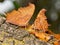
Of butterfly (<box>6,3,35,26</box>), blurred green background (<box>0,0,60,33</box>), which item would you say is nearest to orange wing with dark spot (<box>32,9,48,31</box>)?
butterfly (<box>6,3,35,26</box>)

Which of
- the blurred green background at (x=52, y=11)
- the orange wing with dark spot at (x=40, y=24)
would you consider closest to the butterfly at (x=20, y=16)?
the orange wing with dark spot at (x=40, y=24)

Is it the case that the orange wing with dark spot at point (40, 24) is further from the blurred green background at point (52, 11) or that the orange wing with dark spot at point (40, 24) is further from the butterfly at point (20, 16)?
the blurred green background at point (52, 11)

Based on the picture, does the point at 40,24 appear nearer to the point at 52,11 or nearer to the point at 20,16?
the point at 20,16

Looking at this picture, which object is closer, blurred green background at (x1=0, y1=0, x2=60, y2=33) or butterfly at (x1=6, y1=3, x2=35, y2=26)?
butterfly at (x1=6, y1=3, x2=35, y2=26)

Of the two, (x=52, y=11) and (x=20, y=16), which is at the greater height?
(x=20, y=16)

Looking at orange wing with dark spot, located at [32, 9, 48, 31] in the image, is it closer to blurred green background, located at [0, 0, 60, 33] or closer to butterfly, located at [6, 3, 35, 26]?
butterfly, located at [6, 3, 35, 26]

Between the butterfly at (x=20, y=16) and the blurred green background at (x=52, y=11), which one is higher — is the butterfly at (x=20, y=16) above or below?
above

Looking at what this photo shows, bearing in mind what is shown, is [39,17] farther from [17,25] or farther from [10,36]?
[10,36]

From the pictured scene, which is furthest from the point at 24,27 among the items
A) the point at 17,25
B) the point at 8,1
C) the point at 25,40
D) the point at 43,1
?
the point at 43,1

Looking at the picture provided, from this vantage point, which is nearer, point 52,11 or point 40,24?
point 40,24

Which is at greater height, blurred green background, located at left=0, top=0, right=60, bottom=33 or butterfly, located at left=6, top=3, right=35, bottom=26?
butterfly, located at left=6, top=3, right=35, bottom=26

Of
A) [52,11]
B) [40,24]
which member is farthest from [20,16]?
[52,11]

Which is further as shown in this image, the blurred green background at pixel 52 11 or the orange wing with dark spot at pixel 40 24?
the blurred green background at pixel 52 11
